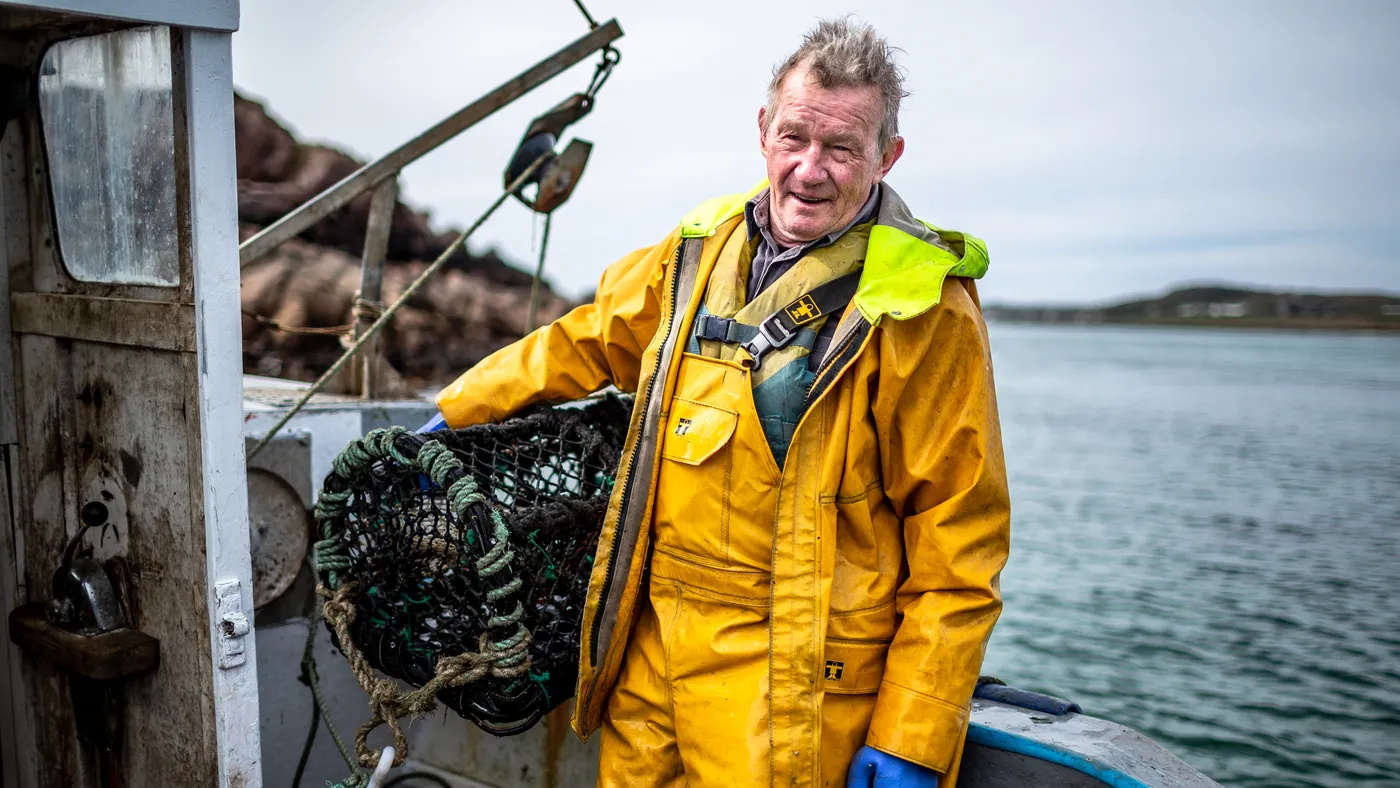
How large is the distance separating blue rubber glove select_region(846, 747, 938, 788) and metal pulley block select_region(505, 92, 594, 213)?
2302 mm

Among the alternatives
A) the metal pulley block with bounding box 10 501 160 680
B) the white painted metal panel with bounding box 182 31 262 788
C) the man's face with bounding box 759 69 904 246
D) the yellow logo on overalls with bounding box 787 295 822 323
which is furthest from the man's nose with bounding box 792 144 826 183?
the metal pulley block with bounding box 10 501 160 680

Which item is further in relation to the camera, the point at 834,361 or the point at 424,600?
the point at 424,600

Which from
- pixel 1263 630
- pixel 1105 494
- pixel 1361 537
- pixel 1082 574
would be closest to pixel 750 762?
pixel 1263 630

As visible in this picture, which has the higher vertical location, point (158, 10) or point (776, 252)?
point (158, 10)

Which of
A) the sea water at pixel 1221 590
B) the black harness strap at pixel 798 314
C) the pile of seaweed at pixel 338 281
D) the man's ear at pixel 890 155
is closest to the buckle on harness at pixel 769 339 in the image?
the black harness strap at pixel 798 314

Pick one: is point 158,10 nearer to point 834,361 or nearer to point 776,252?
point 776,252

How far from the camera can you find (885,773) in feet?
6.31

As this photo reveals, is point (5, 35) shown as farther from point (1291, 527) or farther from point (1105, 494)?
point (1105, 494)

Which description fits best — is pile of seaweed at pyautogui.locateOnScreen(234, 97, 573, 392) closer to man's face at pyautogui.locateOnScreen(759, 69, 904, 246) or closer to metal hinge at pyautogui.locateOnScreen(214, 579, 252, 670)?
metal hinge at pyautogui.locateOnScreen(214, 579, 252, 670)

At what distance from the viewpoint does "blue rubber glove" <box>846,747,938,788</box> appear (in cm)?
192

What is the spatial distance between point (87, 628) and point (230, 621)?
0.50m

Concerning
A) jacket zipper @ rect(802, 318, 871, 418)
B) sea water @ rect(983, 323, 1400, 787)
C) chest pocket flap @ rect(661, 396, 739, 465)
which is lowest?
sea water @ rect(983, 323, 1400, 787)

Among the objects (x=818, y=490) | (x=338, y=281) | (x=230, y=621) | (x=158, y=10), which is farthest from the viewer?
(x=338, y=281)

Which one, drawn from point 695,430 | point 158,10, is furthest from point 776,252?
point 158,10
